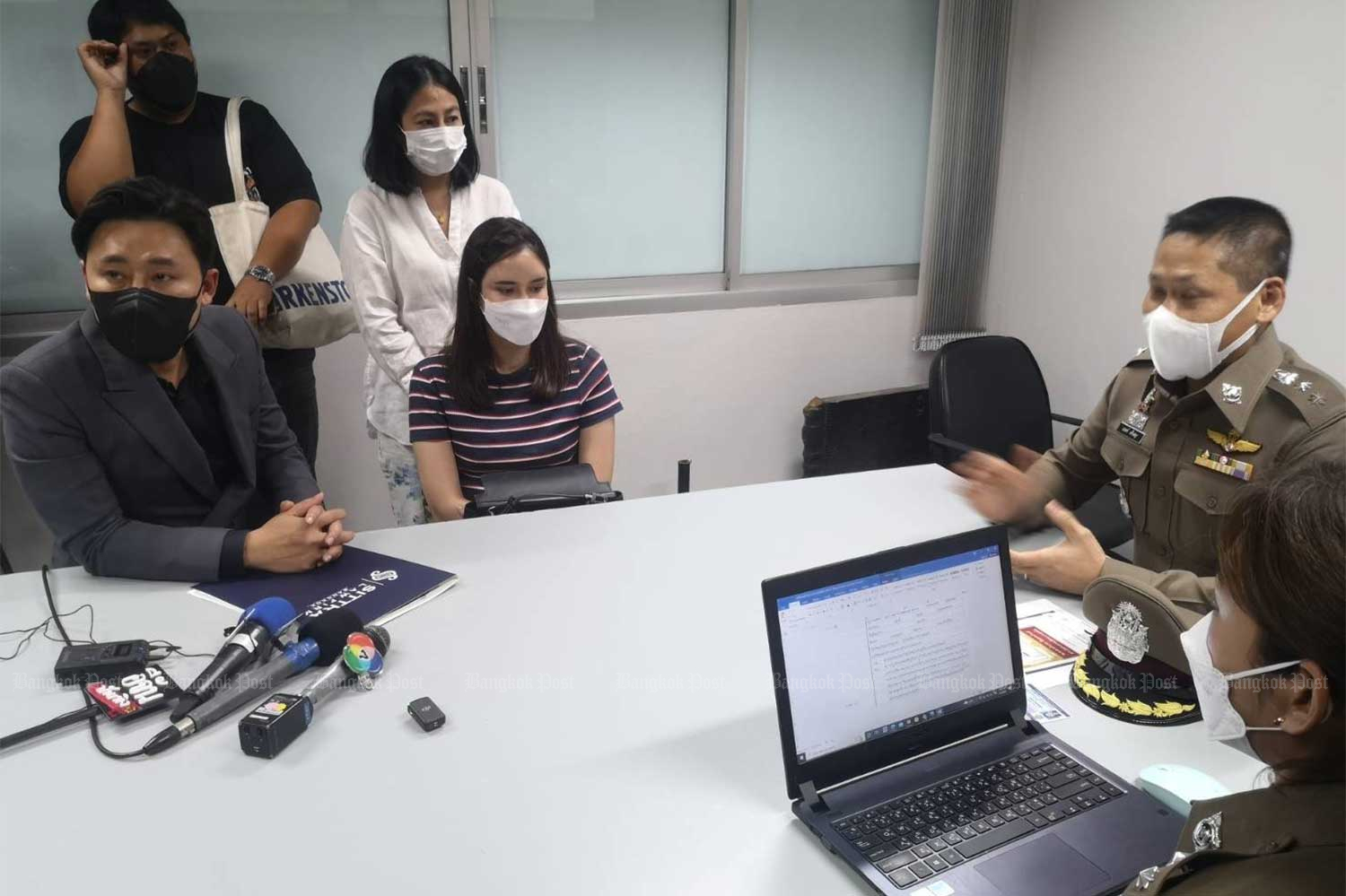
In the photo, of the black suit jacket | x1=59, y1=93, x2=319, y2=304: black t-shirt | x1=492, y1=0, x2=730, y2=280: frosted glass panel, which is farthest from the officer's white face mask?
x1=492, y1=0, x2=730, y2=280: frosted glass panel

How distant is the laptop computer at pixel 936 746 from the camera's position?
0.98m

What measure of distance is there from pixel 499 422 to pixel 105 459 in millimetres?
→ 793

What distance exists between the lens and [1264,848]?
0.76 meters

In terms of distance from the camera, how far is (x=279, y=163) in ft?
7.97

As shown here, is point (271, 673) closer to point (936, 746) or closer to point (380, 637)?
point (380, 637)

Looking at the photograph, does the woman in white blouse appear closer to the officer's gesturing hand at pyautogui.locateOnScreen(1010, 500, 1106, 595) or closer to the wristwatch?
the wristwatch

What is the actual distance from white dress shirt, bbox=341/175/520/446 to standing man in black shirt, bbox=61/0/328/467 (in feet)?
0.52

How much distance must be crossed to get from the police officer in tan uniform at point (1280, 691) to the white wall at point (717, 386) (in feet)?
8.77

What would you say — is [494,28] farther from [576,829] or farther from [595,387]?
[576,829]

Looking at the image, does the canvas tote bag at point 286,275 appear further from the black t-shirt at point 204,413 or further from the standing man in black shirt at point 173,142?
the black t-shirt at point 204,413

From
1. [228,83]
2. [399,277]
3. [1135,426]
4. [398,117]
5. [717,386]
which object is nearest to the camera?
[1135,426]

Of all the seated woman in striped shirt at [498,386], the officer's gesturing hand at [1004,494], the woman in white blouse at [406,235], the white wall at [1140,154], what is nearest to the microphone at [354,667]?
the seated woman in striped shirt at [498,386]

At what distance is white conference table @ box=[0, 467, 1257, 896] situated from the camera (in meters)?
0.97

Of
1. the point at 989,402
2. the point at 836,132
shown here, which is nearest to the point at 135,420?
the point at 989,402
